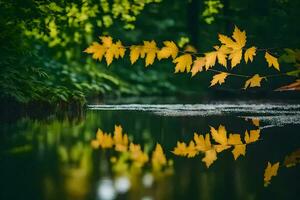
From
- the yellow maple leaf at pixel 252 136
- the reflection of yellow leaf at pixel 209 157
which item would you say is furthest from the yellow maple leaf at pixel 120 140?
the yellow maple leaf at pixel 252 136

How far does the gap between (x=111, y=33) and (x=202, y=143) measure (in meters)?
23.7

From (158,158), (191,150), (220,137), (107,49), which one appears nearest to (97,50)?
(107,49)

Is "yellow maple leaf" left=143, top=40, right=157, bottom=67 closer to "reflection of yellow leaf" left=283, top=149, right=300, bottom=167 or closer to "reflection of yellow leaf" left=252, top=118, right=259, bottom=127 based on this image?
"reflection of yellow leaf" left=283, top=149, right=300, bottom=167

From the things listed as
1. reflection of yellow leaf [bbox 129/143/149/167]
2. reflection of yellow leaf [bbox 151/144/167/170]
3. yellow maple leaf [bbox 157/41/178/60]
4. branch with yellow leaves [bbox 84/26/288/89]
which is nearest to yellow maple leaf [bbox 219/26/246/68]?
branch with yellow leaves [bbox 84/26/288/89]

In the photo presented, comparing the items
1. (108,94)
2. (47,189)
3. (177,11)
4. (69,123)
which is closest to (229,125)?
(69,123)

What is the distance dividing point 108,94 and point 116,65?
5.90 m

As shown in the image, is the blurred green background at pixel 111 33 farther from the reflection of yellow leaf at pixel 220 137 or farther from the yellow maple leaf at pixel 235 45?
the yellow maple leaf at pixel 235 45

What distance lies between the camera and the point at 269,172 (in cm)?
572

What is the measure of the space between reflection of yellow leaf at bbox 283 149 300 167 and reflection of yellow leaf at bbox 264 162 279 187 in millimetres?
105

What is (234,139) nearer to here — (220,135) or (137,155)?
(220,135)

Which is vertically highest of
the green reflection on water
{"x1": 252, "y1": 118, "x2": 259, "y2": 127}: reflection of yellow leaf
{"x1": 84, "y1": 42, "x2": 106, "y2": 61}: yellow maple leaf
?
{"x1": 84, "y1": 42, "x2": 106, "y2": 61}: yellow maple leaf

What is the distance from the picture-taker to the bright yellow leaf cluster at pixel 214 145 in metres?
6.90

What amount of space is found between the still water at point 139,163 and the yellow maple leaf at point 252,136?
0.05 m

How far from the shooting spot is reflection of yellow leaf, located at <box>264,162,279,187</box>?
5152 millimetres
